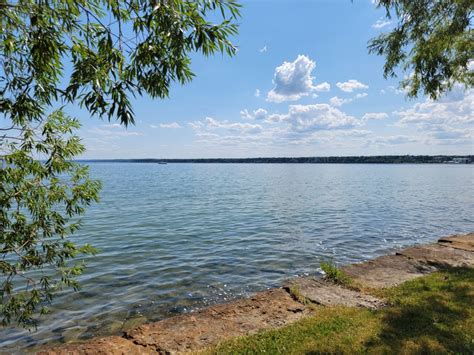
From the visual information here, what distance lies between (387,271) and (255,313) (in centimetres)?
571

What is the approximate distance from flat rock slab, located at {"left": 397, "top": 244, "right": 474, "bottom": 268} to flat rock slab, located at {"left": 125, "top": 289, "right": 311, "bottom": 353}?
6.67m

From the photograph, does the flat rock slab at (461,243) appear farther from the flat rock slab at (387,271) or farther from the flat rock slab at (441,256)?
the flat rock slab at (387,271)

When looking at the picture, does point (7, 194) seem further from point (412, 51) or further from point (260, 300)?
point (412, 51)

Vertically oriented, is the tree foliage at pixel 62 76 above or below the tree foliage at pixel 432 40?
below

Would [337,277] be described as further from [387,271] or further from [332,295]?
[387,271]

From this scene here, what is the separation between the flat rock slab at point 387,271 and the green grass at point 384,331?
1727 millimetres

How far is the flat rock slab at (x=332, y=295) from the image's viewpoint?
7983mm

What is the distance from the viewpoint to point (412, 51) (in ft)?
39.4

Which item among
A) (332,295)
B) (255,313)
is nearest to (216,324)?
(255,313)

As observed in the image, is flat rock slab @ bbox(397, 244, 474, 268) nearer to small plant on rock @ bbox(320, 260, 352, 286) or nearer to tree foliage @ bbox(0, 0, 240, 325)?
small plant on rock @ bbox(320, 260, 352, 286)

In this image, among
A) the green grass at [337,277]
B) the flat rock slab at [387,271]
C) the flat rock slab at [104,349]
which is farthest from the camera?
the flat rock slab at [387,271]

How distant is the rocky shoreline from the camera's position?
6398 millimetres

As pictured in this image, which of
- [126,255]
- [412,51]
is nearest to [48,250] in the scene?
[126,255]

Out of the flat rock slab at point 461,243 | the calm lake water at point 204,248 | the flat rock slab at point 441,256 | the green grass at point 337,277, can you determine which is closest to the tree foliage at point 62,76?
the calm lake water at point 204,248
